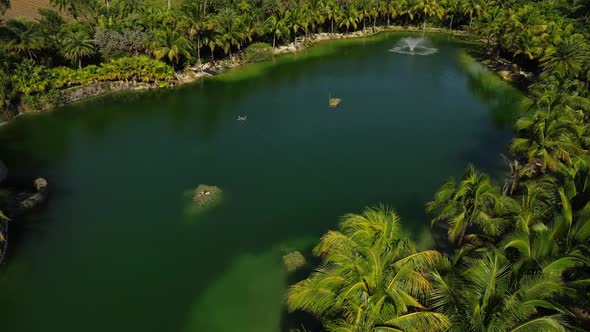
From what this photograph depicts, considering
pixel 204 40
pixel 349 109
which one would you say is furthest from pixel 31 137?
pixel 349 109

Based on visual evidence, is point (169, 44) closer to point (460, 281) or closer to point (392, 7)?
point (392, 7)

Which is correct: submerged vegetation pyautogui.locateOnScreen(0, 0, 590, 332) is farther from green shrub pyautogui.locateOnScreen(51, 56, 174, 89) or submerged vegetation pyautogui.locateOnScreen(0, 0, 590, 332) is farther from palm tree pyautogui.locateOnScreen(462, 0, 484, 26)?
palm tree pyautogui.locateOnScreen(462, 0, 484, 26)

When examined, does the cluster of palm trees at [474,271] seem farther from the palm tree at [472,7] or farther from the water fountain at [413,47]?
the palm tree at [472,7]

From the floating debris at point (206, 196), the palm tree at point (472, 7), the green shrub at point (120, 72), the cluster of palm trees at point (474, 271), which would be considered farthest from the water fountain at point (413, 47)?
the cluster of palm trees at point (474, 271)

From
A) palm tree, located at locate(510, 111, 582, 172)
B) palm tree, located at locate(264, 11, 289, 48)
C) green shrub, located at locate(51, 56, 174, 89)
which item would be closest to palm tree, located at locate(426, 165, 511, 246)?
palm tree, located at locate(510, 111, 582, 172)

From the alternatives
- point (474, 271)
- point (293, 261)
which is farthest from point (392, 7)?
point (474, 271)
